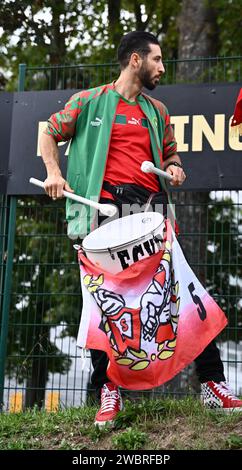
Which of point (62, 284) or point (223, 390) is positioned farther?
point (62, 284)

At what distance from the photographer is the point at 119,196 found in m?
3.97

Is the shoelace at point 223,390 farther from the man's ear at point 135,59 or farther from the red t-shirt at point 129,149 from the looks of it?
the man's ear at point 135,59

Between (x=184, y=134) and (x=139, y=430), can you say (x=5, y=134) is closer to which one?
(x=184, y=134)

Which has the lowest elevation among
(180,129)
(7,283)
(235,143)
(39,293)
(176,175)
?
(39,293)

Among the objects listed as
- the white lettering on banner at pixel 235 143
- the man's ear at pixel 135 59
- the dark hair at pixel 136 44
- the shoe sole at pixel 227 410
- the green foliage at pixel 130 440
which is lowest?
the green foliage at pixel 130 440

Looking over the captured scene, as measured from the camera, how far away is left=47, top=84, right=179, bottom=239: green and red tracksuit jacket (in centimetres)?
404

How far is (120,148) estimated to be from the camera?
4.05 m

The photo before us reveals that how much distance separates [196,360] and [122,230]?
2.81 ft

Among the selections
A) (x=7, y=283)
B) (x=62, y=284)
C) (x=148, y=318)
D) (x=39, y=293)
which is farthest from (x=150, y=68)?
(x=62, y=284)

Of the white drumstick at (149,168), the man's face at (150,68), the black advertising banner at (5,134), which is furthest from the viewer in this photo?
the black advertising banner at (5,134)

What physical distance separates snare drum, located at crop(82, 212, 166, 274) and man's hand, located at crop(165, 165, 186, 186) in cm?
36

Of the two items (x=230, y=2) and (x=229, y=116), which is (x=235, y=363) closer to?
(x=229, y=116)

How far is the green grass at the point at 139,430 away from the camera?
11.5ft

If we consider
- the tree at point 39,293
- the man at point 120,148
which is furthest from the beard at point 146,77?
the tree at point 39,293
